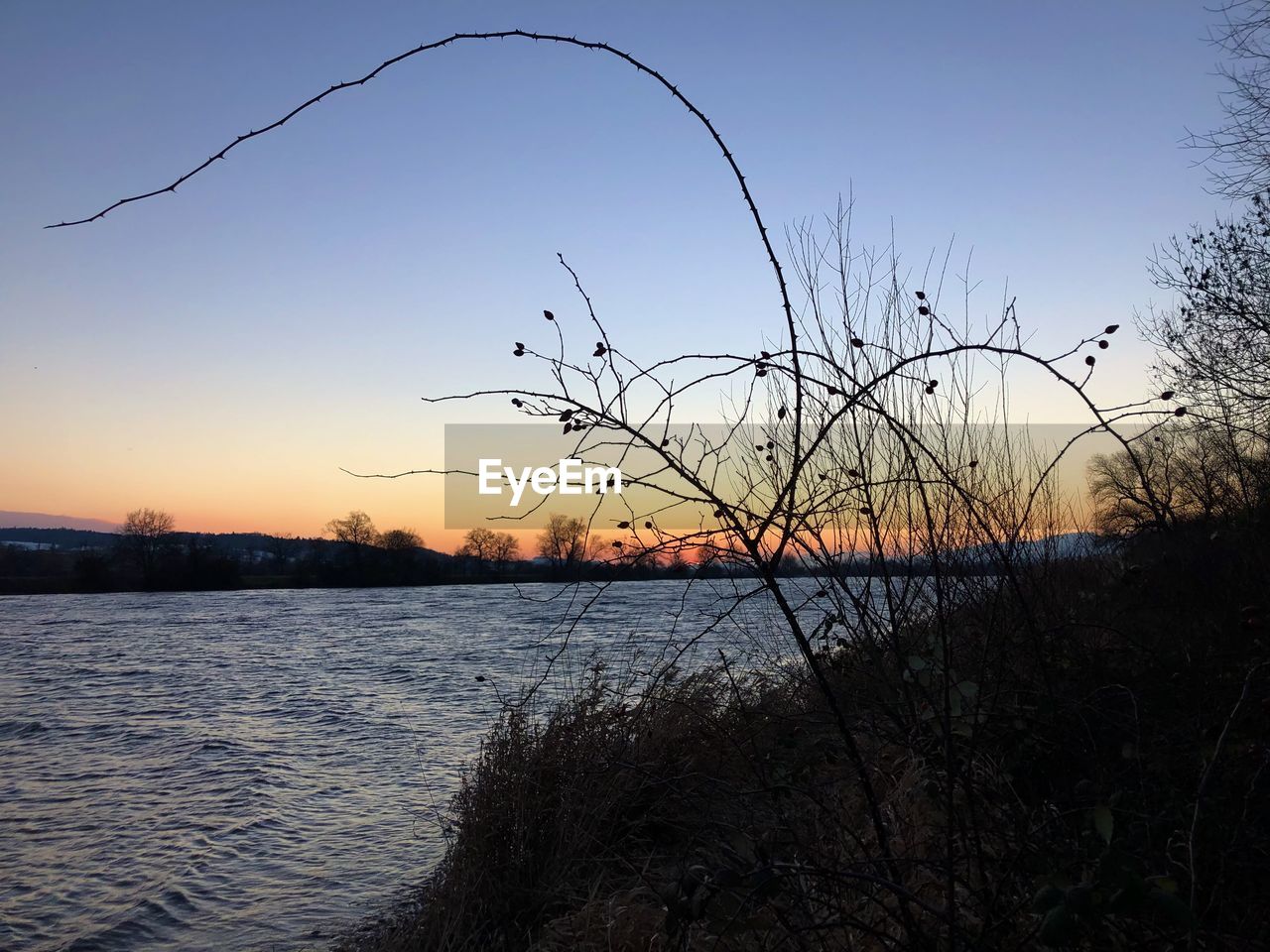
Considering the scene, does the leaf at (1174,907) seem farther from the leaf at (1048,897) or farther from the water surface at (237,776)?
the water surface at (237,776)

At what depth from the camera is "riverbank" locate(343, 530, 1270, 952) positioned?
175 cm

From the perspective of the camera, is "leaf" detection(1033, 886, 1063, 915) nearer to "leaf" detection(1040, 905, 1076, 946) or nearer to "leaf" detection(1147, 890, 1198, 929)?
"leaf" detection(1040, 905, 1076, 946)

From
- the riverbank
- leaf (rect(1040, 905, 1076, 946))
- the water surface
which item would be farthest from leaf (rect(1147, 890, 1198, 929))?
the water surface

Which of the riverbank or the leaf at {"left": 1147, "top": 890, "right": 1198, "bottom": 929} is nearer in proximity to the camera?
the leaf at {"left": 1147, "top": 890, "right": 1198, "bottom": 929}

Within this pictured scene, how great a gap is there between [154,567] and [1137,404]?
72.6 metres

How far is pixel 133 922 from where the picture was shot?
6039 millimetres

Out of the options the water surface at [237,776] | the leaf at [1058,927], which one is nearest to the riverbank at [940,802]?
the leaf at [1058,927]

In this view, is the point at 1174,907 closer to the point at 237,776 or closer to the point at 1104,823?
the point at 1104,823

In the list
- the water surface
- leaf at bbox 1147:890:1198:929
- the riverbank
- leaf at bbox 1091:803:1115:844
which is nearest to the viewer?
leaf at bbox 1147:890:1198:929

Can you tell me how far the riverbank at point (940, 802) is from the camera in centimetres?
175

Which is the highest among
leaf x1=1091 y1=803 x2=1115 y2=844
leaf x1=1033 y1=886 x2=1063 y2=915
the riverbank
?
leaf x1=1091 y1=803 x2=1115 y2=844

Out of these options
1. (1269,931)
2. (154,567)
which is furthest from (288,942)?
(154,567)

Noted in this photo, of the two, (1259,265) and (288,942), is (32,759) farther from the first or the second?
(1259,265)

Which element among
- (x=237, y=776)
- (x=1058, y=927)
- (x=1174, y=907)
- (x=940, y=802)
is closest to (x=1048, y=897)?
(x=1058, y=927)
